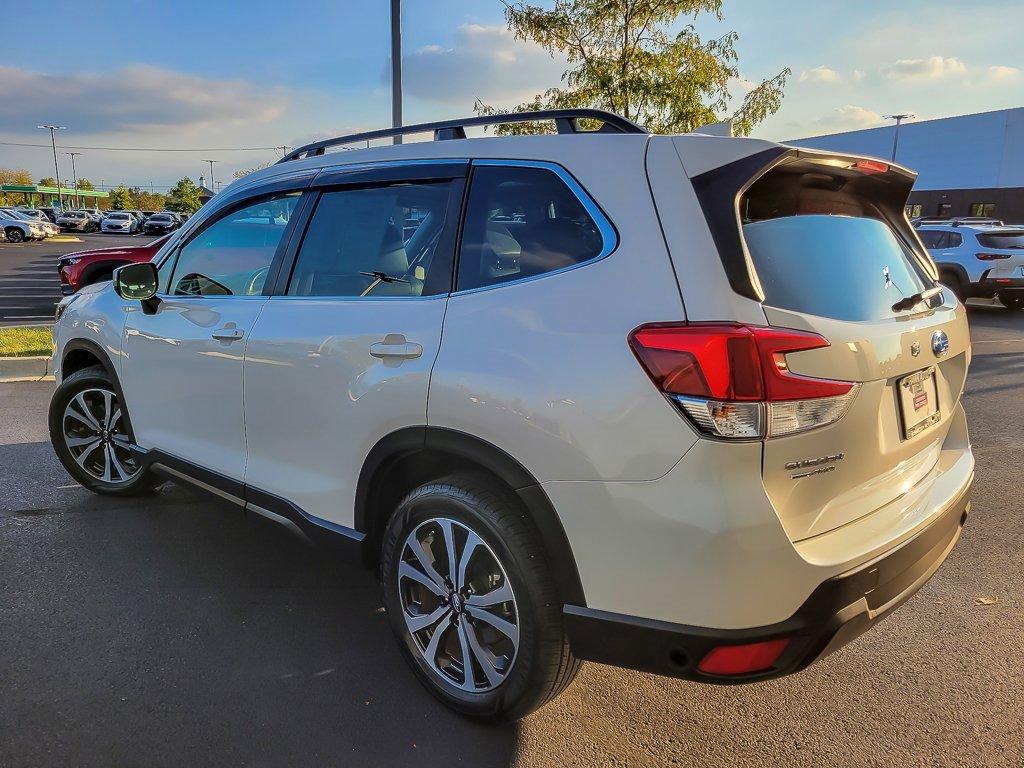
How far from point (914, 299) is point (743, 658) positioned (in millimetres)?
1338

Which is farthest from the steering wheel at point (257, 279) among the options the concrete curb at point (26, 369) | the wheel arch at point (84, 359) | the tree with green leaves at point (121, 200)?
the tree with green leaves at point (121, 200)

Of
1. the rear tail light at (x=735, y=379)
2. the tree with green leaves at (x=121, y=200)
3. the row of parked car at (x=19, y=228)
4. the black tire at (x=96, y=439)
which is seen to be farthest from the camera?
the tree with green leaves at (x=121, y=200)

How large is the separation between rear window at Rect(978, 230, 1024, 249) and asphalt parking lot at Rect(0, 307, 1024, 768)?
1295 centimetres

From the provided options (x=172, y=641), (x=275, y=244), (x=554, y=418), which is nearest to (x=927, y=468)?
(x=554, y=418)

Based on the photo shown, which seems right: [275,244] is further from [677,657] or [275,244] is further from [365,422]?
[677,657]

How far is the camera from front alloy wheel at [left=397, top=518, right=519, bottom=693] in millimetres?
2334

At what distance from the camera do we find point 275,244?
3211mm

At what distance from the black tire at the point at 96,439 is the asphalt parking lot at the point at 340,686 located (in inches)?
23.6

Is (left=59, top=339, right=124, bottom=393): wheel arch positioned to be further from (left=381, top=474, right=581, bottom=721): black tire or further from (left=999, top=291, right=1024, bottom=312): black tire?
(left=999, top=291, right=1024, bottom=312): black tire

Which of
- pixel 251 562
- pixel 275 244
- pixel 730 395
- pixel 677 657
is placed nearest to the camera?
pixel 730 395

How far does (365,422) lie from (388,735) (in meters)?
1.05

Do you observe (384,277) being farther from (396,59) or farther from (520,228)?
(396,59)

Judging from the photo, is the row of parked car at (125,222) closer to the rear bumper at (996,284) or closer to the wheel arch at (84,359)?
the rear bumper at (996,284)

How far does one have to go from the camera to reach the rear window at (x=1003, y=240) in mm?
14141
